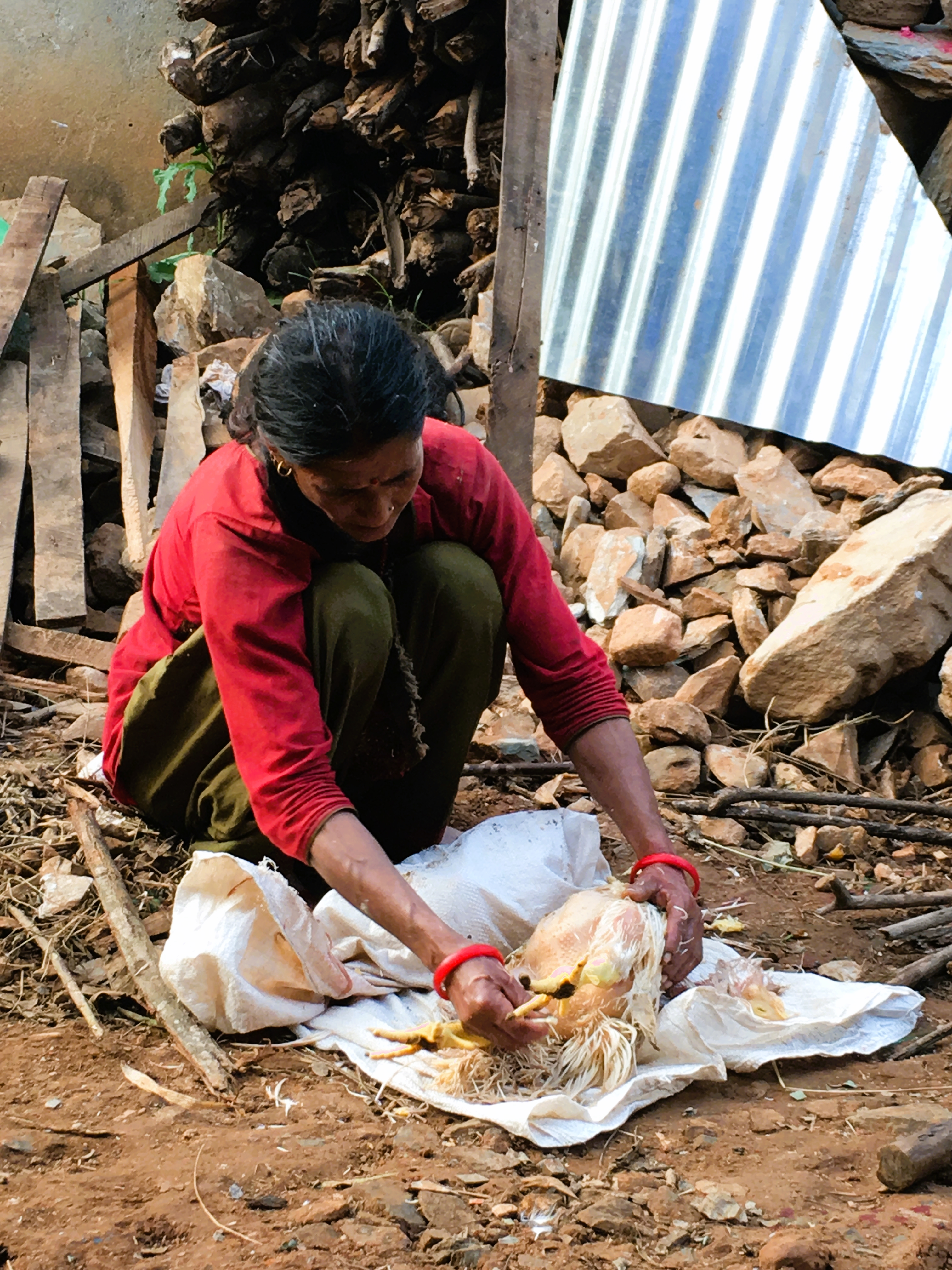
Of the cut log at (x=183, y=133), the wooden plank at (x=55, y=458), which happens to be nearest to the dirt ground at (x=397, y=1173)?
the wooden plank at (x=55, y=458)

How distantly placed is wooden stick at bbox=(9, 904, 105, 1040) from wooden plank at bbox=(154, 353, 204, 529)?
6.91 feet

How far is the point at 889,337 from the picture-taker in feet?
13.8

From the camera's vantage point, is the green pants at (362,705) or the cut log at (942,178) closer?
the green pants at (362,705)

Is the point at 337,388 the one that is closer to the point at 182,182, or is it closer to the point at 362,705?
the point at 362,705

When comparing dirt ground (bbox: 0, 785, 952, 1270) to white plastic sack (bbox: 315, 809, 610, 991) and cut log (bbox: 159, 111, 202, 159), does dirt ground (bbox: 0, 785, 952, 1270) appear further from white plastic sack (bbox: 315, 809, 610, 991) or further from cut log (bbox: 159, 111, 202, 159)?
cut log (bbox: 159, 111, 202, 159)

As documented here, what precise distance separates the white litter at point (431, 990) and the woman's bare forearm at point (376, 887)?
195 millimetres

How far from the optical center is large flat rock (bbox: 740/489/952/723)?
3.34 meters

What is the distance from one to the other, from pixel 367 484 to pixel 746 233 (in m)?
3.01


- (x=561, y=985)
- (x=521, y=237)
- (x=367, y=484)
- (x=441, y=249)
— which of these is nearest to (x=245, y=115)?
(x=441, y=249)

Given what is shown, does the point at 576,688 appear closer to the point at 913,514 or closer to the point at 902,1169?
the point at 902,1169

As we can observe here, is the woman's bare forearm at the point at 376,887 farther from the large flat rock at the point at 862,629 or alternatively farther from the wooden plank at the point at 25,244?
the wooden plank at the point at 25,244

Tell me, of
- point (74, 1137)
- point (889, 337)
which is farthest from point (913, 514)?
point (74, 1137)

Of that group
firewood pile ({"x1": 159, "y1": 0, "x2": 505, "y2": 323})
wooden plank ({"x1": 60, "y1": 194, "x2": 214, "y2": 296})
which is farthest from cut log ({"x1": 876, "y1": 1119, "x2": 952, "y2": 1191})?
wooden plank ({"x1": 60, "y1": 194, "x2": 214, "y2": 296})

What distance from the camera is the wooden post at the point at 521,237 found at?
12.2 feet
